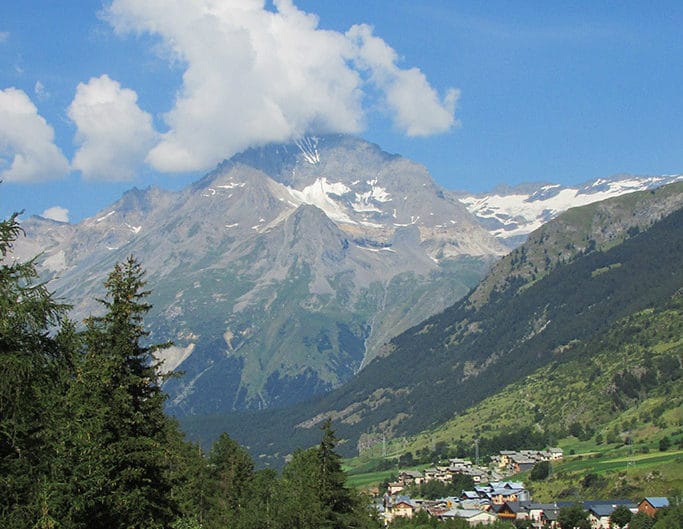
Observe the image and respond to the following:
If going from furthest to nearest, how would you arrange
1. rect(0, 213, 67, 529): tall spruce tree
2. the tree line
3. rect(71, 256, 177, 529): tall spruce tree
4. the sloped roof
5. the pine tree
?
1. the sloped roof
2. the pine tree
3. rect(71, 256, 177, 529): tall spruce tree
4. the tree line
5. rect(0, 213, 67, 529): tall spruce tree

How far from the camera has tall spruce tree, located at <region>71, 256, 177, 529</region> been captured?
3039 centimetres

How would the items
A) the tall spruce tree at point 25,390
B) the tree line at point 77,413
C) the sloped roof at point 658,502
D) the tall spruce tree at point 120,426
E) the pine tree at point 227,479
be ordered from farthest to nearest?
the sloped roof at point 658,502 → the pine tree at point 227,479 → the tall spruce tree at point 120,426 → the tree line at point 77,413 → the tall spruce tree at point 25,390

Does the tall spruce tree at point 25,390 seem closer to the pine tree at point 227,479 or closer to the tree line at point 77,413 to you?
the tree line at point 77,413

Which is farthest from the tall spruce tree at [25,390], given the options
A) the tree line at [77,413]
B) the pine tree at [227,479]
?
the pine tree at [227,479]

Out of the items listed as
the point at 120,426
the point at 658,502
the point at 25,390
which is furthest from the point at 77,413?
the point at 658,502

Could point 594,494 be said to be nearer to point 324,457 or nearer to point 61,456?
point 324,457

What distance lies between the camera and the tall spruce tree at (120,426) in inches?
1196

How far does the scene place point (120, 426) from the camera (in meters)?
34.3

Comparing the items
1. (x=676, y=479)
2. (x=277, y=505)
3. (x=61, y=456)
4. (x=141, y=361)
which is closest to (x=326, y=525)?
(x=277, y=505)

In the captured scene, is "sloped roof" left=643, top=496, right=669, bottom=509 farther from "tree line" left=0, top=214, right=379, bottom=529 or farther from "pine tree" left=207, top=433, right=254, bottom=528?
"tree line" left=0, top=214, right=379, bottom=529

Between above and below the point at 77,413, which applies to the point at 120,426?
below

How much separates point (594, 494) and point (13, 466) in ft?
619

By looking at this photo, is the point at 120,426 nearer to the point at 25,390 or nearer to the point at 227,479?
the point at 25,390

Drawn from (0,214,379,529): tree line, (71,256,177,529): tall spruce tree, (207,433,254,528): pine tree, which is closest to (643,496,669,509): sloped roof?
(207,433,254,528): pine tree
